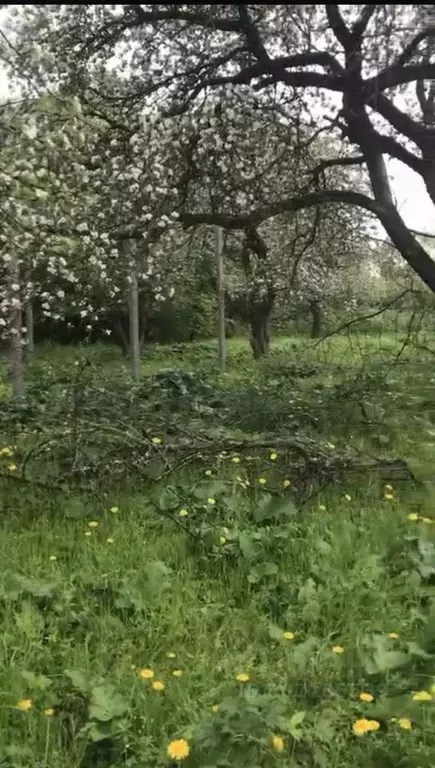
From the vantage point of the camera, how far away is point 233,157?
26.2 ft

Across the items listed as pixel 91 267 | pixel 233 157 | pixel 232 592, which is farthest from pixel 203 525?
pixel 91 267

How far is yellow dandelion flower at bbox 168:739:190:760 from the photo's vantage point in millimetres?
1970

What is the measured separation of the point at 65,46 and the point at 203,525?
5.57 meters

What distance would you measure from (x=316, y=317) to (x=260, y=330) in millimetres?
4345

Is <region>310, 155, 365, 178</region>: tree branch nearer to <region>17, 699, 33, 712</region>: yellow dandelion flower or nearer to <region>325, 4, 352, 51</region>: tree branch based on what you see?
<region>325, 4, 352, 51</region>: tree branch

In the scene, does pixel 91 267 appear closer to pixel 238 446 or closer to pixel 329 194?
pixel 329 194

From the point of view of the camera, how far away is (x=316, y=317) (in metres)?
21.0

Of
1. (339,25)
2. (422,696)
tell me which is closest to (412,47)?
(339,25)

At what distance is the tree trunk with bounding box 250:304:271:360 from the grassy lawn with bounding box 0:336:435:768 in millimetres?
10980

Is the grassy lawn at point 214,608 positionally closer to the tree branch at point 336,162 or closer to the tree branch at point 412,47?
the tree branch at point 412,47

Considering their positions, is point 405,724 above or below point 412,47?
below

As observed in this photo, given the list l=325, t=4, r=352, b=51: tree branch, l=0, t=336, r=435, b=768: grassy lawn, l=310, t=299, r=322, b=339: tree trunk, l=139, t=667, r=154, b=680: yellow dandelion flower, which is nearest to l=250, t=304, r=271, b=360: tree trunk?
l=310, t=299, r=322, b=339: tree trunk

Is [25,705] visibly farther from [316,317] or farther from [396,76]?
[316,317]

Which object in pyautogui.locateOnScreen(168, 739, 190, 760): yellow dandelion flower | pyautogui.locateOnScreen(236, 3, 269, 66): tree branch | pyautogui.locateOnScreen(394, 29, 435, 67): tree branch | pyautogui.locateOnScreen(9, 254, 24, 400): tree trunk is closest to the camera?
pyautogui.locateOnScreen(168, 739, 190, 760): yellow dandelion flower
